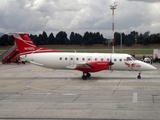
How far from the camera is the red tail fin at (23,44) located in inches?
1191

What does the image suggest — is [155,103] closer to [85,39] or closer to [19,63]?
[19,63]

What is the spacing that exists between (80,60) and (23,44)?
6.06m

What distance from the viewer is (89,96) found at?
61.3ft

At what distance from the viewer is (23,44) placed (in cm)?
3036

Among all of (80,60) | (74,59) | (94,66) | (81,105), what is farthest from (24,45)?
(81,105)

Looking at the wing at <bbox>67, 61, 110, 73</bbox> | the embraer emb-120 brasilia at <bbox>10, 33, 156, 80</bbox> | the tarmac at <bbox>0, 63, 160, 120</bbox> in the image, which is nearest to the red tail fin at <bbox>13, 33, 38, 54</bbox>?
the embraer emb-120 brasilia at <bbox>10, 33, 156, 80</bbox>

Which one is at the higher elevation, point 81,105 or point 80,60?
point 80,60

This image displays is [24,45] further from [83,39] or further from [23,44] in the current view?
[83,39]

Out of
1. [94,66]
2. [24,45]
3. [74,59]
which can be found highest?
[24,45]

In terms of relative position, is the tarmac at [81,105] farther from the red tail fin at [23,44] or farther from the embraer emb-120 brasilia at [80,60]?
the red tail fin at [23,44]

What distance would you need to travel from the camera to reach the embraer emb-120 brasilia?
2886 cm

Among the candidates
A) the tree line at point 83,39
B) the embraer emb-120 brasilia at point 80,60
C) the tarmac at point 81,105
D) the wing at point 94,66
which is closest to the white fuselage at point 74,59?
the embraer emb-120 brasilia at point 80,60

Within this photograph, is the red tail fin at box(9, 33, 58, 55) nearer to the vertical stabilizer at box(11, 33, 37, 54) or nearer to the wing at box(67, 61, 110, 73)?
the vertical stabilizer at box(11, 33, 37, 54)

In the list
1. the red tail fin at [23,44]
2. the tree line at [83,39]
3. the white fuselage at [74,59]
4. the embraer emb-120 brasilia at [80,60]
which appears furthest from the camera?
the tree line at [83,39]
